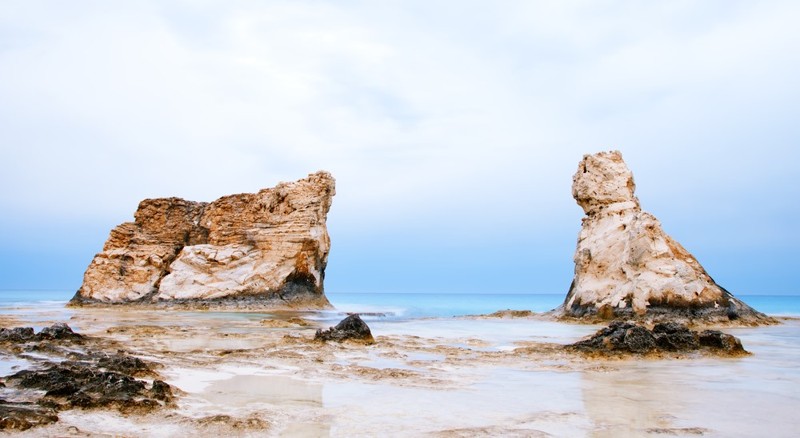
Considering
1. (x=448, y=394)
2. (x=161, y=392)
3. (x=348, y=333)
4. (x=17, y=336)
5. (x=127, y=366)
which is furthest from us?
(x=348, y=333)

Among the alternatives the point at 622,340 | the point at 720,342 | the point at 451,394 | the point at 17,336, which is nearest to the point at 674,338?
the point at 720,342

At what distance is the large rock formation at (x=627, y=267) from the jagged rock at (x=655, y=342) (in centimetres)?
1005

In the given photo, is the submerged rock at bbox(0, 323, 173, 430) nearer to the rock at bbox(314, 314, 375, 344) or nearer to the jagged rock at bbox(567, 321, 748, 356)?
the rock at bbox(314, 314, 375, 344)

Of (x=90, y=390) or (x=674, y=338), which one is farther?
(x=674, y=338)

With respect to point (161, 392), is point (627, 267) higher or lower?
higher

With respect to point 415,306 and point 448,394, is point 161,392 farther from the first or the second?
point 415,306

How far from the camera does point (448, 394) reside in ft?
21.6

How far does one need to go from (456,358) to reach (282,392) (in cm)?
444

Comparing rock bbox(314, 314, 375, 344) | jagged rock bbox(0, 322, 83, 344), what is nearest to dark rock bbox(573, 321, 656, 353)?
rock bbox(314, 314, 375, 344)

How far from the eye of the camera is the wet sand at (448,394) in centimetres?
486

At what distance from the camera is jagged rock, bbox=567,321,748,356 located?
10.6 meters

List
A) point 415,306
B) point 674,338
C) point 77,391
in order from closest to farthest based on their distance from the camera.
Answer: point 77,391 < point 674,338 < point 415,306

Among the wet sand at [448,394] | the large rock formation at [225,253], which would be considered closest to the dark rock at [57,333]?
the wet sand at [448,394]

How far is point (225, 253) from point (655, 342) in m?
27.8
